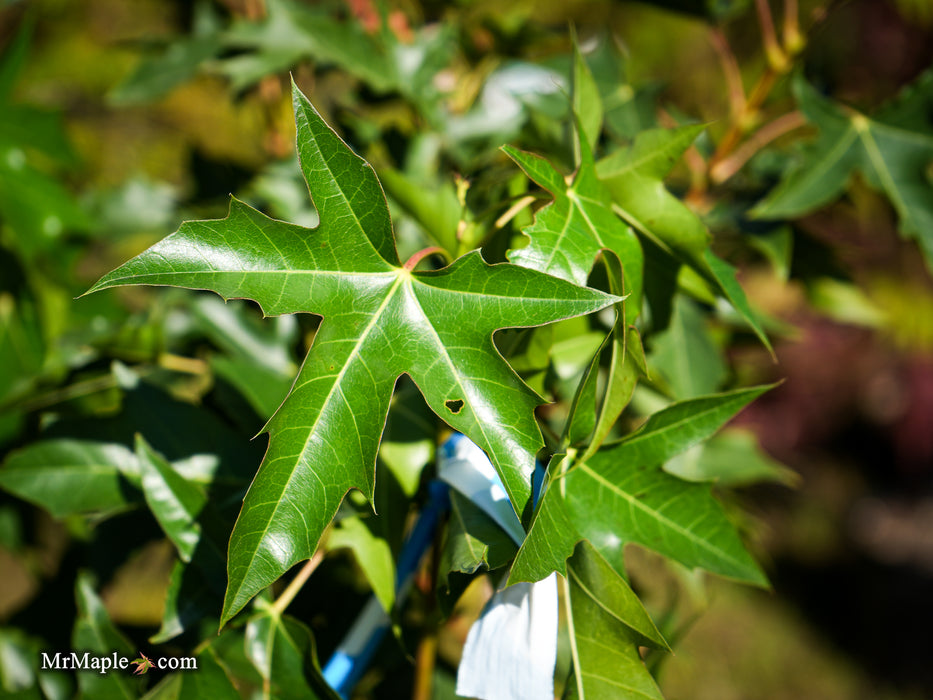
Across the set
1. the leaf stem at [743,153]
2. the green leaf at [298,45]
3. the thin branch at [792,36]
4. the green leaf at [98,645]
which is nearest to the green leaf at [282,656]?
the green leaf at [98,645]

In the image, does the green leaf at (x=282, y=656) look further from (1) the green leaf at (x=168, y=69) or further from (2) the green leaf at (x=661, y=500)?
(1) the green leaf at (x=168, y=69)

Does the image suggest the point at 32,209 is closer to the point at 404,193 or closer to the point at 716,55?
the point at 404,193

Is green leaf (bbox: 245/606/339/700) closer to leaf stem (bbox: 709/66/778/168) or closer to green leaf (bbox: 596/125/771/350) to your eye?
green leaf (bbox: 596/125/771/350)

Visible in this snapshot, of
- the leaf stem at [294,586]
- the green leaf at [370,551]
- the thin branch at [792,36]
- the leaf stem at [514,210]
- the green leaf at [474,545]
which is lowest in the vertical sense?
the leaf stem at [294,586]

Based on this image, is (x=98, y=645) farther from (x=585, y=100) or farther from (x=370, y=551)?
(x=585, y=100)

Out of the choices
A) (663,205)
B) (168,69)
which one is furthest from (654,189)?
(168,69)

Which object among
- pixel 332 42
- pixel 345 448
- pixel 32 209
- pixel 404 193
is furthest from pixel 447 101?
pixel 345 448
